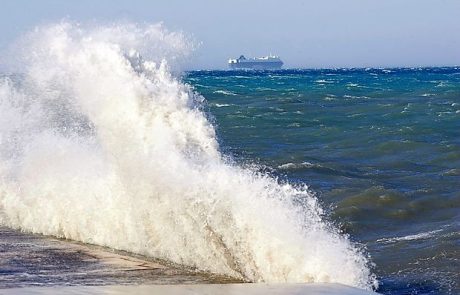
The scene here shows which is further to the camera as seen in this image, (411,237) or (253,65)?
(253,65)

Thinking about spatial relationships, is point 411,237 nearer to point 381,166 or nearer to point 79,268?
point 79,268

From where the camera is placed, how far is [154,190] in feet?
31.6

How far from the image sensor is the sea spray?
28.5 ft

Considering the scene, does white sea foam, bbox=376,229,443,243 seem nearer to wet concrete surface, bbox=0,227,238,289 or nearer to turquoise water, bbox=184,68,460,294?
turquoise water, bbox=184,68,460,294

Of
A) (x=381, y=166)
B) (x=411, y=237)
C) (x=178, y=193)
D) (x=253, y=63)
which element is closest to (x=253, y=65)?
(x=253, y=63)

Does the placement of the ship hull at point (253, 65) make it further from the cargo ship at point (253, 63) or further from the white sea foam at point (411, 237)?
the white sea foam at point (411, 237)

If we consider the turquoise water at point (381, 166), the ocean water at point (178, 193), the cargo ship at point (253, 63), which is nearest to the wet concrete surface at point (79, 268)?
the ocean water at point (178, 193)

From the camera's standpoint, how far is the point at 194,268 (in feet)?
29.1

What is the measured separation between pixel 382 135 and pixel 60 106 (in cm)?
1244

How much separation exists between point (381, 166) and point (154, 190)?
31.0ft

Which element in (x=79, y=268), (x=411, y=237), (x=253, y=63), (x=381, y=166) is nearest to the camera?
(x=79, y=268)

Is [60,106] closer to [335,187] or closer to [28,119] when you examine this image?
[28,119]

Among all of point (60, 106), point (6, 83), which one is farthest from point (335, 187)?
point (6, 83)

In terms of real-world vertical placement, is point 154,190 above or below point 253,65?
below
